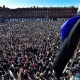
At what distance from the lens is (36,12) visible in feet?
363

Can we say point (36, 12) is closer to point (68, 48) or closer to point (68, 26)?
point (68, 26)

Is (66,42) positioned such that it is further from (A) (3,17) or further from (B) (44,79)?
(A) (3,17)

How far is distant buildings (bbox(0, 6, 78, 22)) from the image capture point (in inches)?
4316

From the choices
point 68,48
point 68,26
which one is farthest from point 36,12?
point 68,48

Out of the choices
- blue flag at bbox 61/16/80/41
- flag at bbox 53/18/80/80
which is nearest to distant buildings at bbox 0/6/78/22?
blue flag at bbox 61/16/80/41

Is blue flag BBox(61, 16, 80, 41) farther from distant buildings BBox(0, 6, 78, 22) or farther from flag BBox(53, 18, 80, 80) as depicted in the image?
distant buildings BBox(0, 6, 78, 22)

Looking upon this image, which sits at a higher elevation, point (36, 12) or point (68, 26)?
point (68, 26)

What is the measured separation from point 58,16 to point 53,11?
9.24ft

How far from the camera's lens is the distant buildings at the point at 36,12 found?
110m

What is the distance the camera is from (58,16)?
110875 mm

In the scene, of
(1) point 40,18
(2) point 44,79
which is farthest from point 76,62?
(1) point 40,18

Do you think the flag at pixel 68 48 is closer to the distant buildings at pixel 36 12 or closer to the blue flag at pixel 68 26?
the blue flag at pixel 68 26

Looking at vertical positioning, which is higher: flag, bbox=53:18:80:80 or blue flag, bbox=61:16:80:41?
blue flag, bbox=61:16:80:41

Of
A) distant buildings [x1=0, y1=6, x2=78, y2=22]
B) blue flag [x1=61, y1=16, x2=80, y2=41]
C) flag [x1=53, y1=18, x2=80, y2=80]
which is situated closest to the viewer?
flag [x1=53, y1=18, x2=80, y2=80]
